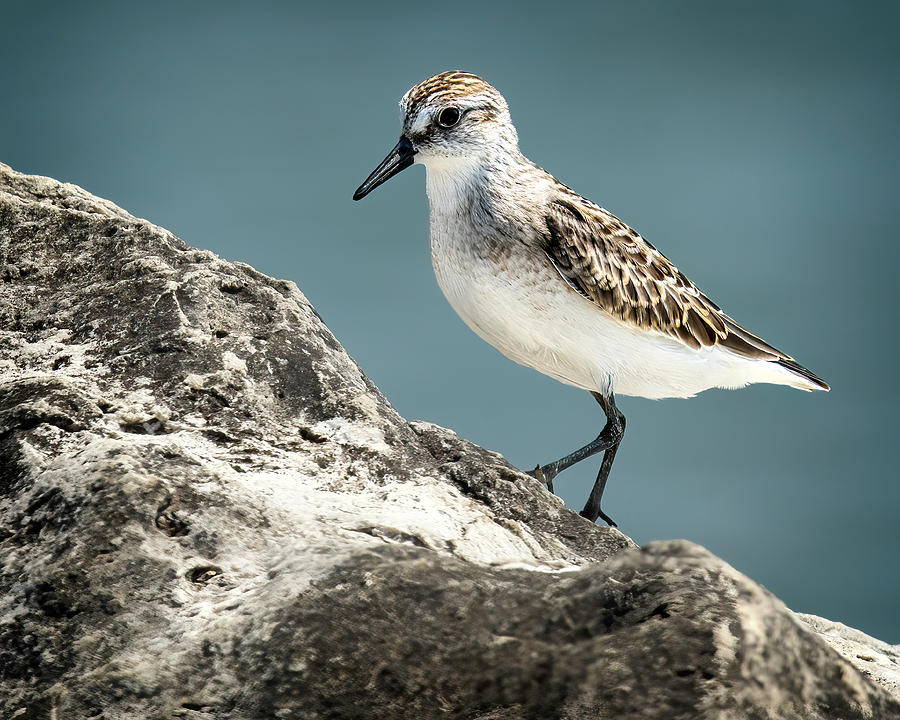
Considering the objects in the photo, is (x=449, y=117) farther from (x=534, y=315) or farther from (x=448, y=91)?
(x=534, y=315)

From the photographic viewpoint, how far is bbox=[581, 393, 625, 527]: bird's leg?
233 inches

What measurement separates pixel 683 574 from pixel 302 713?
121 cm

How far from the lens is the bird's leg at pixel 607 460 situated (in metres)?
5.92

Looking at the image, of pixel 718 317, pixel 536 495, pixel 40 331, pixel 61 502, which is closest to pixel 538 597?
pixel 536 495

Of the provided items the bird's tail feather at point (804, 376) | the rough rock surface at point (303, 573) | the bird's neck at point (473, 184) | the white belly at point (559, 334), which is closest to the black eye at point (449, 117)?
the bird's neck at point (473, 184)

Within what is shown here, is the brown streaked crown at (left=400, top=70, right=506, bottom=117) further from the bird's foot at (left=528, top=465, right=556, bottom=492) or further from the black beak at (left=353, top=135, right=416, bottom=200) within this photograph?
the bird's foot at (left=528, top=465, right=556, bottom=492)

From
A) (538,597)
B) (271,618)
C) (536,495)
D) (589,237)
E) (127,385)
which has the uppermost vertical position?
(589,237)

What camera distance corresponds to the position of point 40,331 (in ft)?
16.5

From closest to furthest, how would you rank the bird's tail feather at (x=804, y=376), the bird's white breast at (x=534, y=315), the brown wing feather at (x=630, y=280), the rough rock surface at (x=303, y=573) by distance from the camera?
the rough rock surface at (x=303, y=573), the bird's white breast at (x=534, y=315), the brown wing feather at (x=630, y=280), the bird's tail feather at (x=804, y=376)

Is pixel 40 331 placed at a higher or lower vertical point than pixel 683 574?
higher

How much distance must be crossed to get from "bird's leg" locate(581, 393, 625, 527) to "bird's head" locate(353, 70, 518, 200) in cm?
150

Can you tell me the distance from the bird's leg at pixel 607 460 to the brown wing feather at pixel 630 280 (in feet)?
1.58

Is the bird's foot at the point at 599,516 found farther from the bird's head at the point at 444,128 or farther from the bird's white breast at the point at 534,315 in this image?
the bird's head at the point at 444,128

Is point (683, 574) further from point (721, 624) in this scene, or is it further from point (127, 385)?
point (127, 385)
